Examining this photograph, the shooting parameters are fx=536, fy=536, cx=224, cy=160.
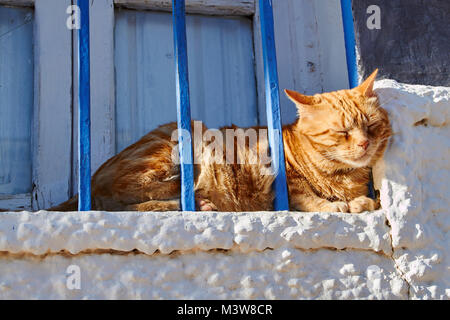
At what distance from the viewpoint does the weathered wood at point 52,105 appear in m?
3.43

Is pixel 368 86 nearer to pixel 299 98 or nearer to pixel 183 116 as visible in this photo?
pixel 299 98

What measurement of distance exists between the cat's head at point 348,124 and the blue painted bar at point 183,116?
1.93 feet

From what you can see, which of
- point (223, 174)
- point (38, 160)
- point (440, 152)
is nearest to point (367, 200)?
point (440, 152)

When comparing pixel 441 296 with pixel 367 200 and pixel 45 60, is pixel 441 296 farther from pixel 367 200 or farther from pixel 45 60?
pixel 45 60

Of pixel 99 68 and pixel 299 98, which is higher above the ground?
pixel 99 68

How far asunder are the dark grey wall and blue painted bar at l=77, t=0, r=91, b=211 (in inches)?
57.8

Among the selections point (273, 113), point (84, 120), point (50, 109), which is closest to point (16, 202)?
point (50, 109)

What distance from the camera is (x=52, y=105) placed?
11.6ft

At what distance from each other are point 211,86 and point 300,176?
142cm

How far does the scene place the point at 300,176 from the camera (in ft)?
9.04

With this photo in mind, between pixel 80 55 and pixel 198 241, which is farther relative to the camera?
pixel 80 55

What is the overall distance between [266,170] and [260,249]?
67 cm
